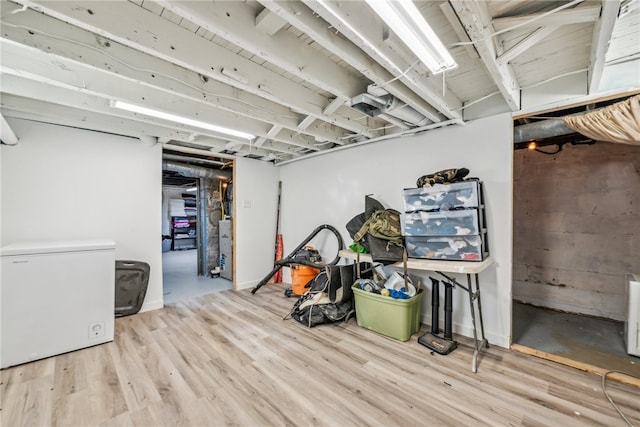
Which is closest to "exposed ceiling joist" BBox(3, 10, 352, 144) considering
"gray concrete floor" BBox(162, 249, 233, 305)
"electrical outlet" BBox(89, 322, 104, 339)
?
"electrical outlet" BBox(89, 322, 104, 339)

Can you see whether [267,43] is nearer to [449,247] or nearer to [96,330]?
[449,247]

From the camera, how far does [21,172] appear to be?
259 cm

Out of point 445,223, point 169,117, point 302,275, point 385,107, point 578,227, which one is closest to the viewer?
point 385,107

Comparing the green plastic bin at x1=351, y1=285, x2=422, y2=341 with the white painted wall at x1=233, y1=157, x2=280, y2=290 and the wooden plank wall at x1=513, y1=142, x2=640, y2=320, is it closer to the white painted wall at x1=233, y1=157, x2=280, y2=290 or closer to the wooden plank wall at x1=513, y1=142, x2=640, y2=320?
the wooden plank wall at x1=513, y1=142, x2=640, y2=320

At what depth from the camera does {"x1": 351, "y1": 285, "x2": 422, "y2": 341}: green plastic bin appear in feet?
7.99

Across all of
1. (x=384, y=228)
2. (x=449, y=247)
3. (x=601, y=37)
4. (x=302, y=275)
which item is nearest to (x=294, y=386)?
(x=384, y=228)

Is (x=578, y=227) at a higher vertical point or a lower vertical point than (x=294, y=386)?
higher

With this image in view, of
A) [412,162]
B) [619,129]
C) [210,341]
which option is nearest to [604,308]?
[619,129]

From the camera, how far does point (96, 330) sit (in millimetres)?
2420

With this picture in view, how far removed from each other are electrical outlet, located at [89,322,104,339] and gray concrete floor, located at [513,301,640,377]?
406 centimetres

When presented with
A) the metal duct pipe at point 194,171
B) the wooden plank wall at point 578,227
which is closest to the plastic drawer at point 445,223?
the wooden plank wall at point 578,227

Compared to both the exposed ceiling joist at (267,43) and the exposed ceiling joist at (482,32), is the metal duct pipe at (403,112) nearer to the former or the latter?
the exposed ceiling joist at (267,43)

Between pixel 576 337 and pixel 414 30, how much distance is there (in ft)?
10.8

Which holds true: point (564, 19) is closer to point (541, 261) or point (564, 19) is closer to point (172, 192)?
point (541, 261)
